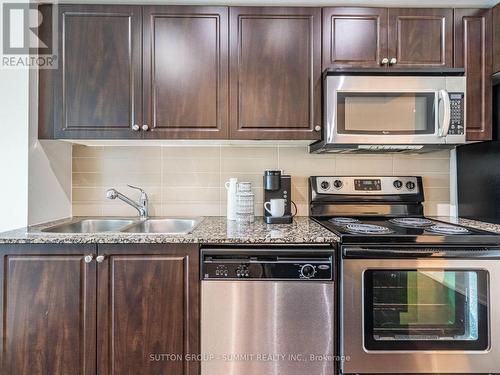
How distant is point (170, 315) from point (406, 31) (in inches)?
74.4

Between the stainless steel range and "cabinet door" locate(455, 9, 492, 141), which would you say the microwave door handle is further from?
the stainless steel range

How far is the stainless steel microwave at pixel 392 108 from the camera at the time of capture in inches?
63.3

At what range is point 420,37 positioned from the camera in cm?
169

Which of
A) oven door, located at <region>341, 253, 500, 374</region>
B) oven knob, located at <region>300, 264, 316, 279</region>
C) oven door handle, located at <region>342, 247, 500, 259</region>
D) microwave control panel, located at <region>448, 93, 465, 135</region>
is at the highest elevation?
microwave control panel, located at <region>448, 93, 465, 135</region>

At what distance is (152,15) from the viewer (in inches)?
65.7

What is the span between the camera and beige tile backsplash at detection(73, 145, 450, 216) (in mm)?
2025

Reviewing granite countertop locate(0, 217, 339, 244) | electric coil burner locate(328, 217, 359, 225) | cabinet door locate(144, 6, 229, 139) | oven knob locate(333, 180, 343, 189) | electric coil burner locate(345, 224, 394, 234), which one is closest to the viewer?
granite countertop locate(0, 217, 339, 244)

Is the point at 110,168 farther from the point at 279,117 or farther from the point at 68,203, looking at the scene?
the point at 279,117

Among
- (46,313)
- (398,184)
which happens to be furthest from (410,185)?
(46,313)

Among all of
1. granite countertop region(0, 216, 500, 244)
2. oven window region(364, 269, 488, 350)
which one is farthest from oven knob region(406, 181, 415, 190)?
oven window region(364, 269, 488, 350)

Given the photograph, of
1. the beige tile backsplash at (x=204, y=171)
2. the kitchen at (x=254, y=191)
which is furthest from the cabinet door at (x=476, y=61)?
the beige tile backsplash at (x=204, y=171)

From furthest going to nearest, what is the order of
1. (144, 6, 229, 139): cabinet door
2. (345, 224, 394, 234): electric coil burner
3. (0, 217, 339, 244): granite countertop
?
(144, 6, 229, 139): cabinet door
(345, 224, 394, 234): electric coil burner
(0, 217, 339, 244): granite countertop

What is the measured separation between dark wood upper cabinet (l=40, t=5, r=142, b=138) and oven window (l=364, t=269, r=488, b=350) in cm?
151

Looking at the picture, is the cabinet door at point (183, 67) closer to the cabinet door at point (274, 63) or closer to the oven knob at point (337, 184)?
the cabinet door at point (274, 63)
